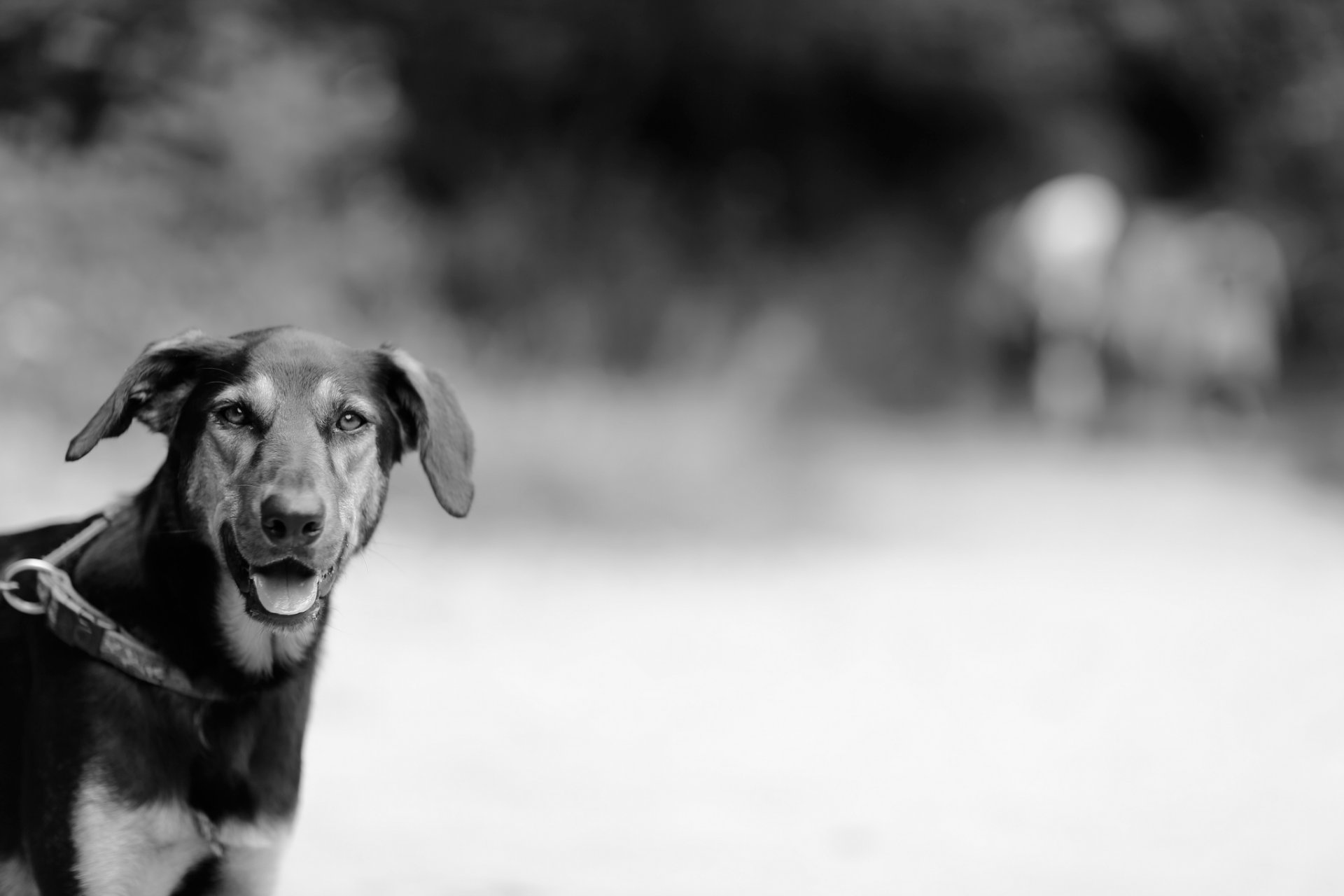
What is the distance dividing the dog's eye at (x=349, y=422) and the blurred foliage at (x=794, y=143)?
8151mm

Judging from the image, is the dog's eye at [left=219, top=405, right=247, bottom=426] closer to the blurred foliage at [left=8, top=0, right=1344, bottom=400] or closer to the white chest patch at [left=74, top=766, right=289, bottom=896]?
the white chest patch at [left=74, top=766, right=289, bottom=896]

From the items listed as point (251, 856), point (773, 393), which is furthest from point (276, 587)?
point (773, 393)

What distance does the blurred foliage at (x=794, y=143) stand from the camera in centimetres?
1491

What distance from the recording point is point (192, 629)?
314 centimetres

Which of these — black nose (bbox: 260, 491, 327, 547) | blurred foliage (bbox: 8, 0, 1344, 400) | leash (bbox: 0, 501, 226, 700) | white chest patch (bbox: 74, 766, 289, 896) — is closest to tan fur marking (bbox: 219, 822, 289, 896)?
white chest patch (bbox: 74, 766, 289, 896)

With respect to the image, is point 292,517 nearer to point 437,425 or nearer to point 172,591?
point 172,591

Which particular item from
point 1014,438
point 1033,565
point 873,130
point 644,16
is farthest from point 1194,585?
point 873,130

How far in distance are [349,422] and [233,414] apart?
268 mm

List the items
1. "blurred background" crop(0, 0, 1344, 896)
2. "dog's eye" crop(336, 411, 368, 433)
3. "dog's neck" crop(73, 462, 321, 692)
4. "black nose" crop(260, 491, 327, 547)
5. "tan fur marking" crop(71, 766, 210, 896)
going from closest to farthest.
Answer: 1. "tan fur marking" crop(71, 766, 210, 896)
2. "black nose" crop(260, 491, 327, 547)
3. "dog's neck" crop(73, 462, 321, 692)
4. "dog's eye" crop(336, 411, 368, 433)
5. "blurred background" crop(0, 0, 1344, 896)

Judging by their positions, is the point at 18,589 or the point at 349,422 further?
the point at 349,422

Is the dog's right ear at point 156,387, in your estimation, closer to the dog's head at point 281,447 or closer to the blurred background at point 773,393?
the dog's head at point 281,447

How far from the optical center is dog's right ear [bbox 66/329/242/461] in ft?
10.4

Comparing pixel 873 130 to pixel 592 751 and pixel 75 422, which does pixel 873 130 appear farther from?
pixel 592 751

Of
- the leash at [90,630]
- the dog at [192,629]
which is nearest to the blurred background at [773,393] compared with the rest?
the dog at [192,629]
